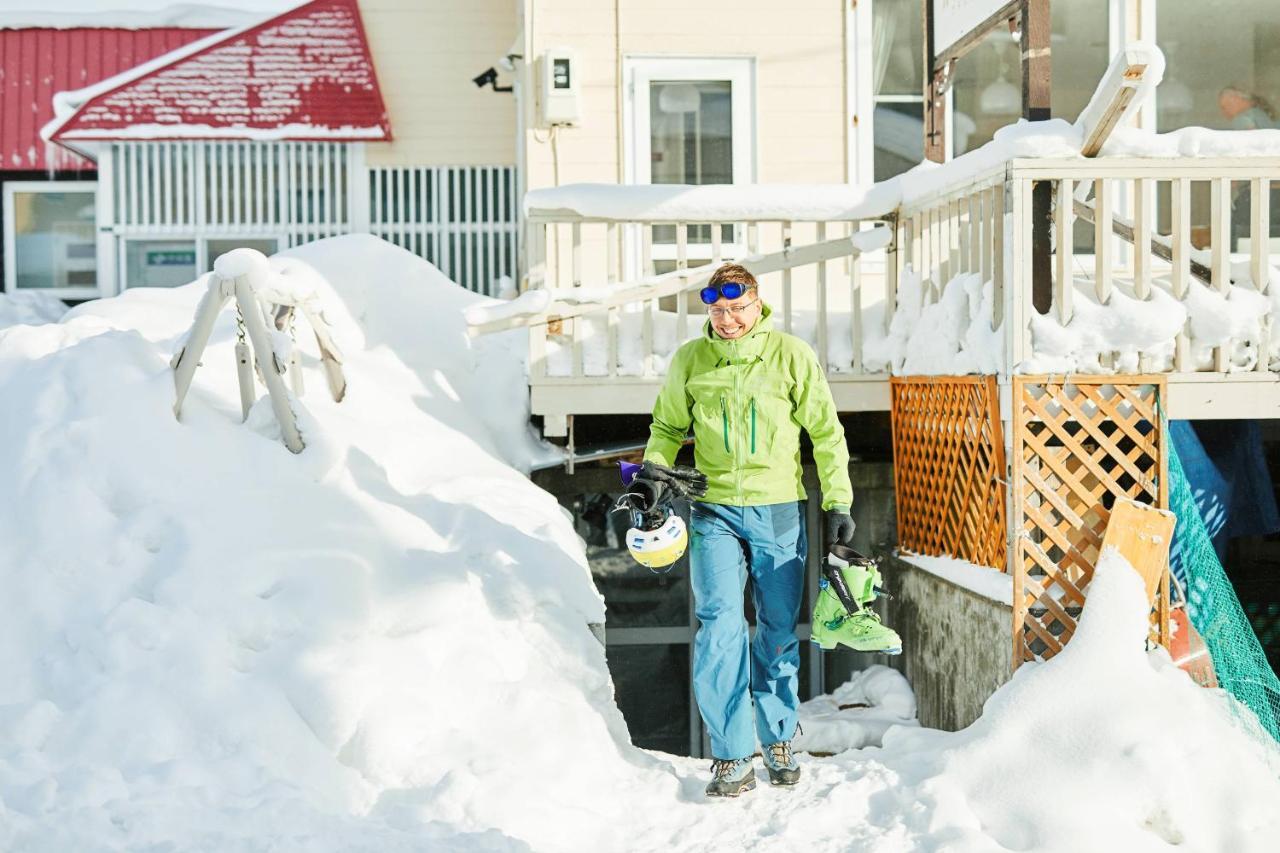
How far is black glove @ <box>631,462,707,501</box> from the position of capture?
15.9 ft

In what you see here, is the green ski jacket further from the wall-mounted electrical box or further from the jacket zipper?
the wall-mounted electrical box

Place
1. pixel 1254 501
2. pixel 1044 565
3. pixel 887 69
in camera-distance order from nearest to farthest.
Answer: pixel 1044 565 < pixel 1254 501 < pixel 887 69

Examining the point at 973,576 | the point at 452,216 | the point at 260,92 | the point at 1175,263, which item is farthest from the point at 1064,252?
the point at 260,92

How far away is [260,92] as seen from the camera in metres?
13.0

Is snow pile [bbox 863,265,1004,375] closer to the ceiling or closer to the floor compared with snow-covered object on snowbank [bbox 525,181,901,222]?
closer to the floor

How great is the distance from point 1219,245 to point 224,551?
4554mm

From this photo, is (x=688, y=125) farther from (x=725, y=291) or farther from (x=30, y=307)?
(x=30, y=307)

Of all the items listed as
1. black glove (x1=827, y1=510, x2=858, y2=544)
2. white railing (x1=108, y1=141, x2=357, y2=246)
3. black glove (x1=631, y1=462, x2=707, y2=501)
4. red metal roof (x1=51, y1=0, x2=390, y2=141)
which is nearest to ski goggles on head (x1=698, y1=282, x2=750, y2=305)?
black glove (x1=631, y1=462, x2=707, y2=501)

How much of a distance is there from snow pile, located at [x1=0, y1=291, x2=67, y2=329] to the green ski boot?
10284 mm

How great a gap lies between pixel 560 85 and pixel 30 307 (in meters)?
7.49

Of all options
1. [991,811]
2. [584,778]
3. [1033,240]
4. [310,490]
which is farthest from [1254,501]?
[310,490]

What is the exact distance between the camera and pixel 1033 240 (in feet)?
18.7

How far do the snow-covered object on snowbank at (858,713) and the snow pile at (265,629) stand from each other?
1629mm

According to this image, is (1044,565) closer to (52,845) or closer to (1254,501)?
(1254,501)
